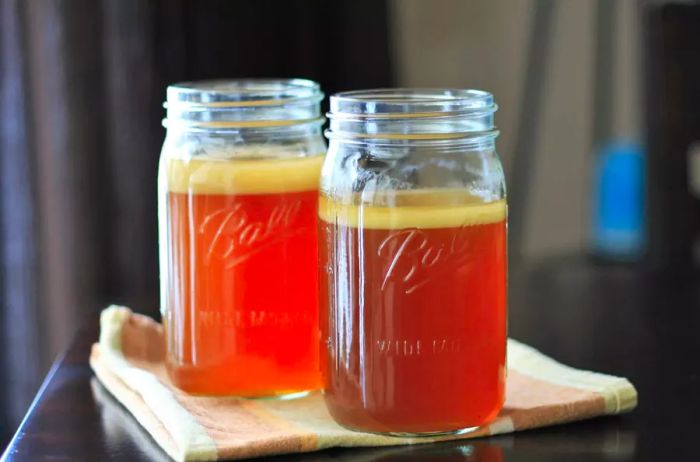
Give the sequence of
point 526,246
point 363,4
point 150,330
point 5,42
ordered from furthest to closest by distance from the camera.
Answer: point 526,246
point 363,4
point 5,42
point 150,330

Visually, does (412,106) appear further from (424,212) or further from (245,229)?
(245,229)

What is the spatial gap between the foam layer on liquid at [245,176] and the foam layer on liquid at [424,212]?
0.10 metres

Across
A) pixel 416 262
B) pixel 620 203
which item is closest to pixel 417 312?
pixel 416 262

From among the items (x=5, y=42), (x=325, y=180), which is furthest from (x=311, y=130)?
(x=5, y=42)

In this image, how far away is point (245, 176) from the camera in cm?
85

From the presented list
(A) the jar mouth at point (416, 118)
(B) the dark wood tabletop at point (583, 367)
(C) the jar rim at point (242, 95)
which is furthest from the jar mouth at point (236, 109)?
(B) the dark wood tabletop at point (583, 367)

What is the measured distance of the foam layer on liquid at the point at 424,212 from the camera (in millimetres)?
735

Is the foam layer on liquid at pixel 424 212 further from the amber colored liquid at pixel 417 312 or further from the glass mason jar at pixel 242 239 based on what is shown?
the glass mason jar at pixel 242 239

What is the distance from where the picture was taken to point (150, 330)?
1025 mm

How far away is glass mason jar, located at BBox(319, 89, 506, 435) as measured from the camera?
2.43ft

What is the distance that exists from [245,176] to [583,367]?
12.7 inches

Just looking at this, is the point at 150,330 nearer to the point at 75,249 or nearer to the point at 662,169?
the point at 75,249

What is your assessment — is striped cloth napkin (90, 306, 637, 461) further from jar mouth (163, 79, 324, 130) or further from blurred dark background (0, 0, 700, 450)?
blurred dark background (0, 0, 700, 450)

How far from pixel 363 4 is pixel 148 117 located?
0.60m
